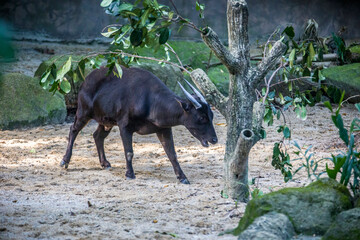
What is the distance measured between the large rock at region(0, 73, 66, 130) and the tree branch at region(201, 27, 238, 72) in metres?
5.41

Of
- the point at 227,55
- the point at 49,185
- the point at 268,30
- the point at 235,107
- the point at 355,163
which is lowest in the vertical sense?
the point at 49,185

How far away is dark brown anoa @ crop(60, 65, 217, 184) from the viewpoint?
5703mm

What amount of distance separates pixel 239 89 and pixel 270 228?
1.56 m

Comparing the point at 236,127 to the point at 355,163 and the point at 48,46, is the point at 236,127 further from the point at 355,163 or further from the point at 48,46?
the point at 48,46

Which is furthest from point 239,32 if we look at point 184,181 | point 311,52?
point 184,181

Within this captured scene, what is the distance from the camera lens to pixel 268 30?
522 inches

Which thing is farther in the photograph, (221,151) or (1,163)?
(221,151)

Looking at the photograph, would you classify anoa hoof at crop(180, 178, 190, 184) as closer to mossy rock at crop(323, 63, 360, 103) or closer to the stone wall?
mossy rock at crop(323, 63, 360, 103)

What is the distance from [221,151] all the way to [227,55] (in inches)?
135

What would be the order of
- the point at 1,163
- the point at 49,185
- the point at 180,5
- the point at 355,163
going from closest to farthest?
the point at 355,163
the point at 49,185
the point at 1,163
the point at 180,5

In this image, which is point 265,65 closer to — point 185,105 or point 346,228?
point 185,105

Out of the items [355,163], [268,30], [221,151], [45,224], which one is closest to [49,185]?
[45,224]

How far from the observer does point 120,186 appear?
17.7 feet

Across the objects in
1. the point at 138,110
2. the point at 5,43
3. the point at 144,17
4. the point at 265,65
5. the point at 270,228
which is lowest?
the point at 270,228
